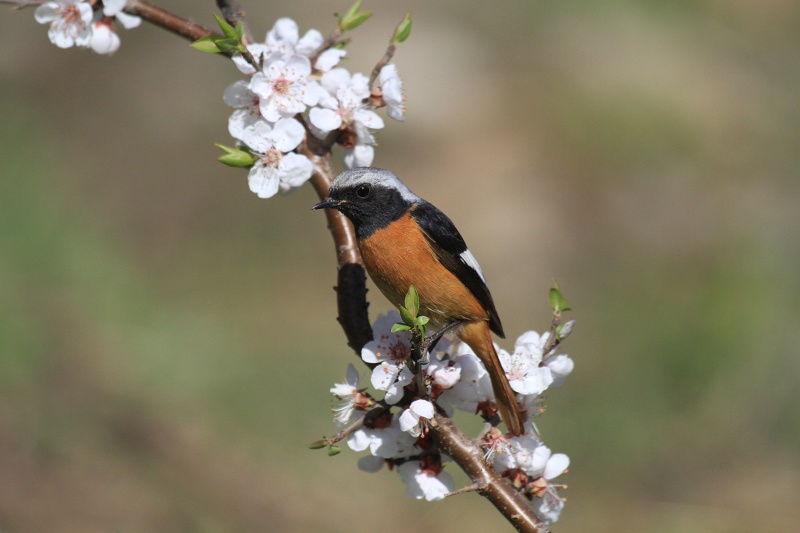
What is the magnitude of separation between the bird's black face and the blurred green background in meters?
3.30

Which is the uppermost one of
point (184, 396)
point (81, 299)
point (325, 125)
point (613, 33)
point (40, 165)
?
point (613, 33)

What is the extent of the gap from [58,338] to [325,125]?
17.4 feet

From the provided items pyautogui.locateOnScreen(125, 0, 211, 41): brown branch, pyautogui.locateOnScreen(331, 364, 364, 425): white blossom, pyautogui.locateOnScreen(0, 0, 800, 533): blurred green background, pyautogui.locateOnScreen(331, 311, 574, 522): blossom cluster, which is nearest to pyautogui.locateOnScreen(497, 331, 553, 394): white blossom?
pyautogui.locateOnScreen(331, 311, 574, 522): blossom cluster

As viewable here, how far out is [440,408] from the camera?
251 centimetres

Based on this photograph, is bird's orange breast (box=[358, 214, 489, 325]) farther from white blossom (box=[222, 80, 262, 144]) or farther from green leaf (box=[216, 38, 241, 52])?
green leaf (box=[216, 38, 241, 52])

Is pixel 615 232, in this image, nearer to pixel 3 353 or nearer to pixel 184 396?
pixel 184 396

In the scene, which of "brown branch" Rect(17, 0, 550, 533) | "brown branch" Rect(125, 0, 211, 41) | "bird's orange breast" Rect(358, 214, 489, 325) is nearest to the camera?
"brown branch" Rect(17, 0, 550, 533)

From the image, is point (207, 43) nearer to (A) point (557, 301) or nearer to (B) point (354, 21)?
(B) point (354, 21)

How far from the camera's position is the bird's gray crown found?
294 cm

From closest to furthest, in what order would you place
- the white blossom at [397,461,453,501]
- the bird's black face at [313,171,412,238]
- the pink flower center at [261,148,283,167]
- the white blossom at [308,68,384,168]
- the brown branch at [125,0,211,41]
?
the white blossom at [397,461,453,501] → the pink flower center at [261,148,283,167] → the white blossom at [308,68,384,168] → the brown branch at [125,0,211,41] → the bird's black face at [313,171,412,238]

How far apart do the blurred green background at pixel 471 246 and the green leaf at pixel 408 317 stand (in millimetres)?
4051

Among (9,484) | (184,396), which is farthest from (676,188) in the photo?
(9,484)

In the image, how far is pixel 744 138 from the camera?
408 inches

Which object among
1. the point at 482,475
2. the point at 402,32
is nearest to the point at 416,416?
the point at 482,475
